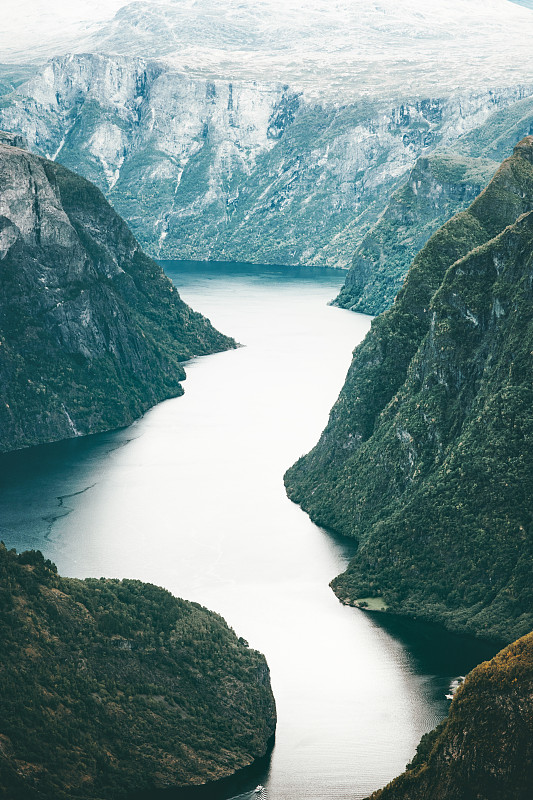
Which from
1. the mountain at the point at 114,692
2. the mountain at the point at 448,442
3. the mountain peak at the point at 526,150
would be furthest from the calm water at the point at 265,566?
the mountain peak at the point at 526,150

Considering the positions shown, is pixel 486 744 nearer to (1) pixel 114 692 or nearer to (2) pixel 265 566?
(1) pixel 114 692

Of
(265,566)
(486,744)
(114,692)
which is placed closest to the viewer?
(486,744)

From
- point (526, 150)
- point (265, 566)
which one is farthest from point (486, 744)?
point (526, 150)

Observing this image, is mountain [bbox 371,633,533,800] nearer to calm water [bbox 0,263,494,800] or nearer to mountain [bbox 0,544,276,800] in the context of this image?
calm water [bbox 0,263,494,800]

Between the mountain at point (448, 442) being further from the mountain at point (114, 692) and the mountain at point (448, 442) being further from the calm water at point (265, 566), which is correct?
the mountain at point (114, 692)

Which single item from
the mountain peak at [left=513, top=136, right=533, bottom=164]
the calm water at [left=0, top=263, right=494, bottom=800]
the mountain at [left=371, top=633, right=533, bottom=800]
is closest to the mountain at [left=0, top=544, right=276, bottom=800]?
the calm water at [left=0, top=263, right=494, bottom=800]
